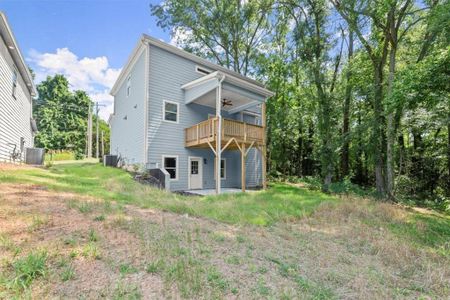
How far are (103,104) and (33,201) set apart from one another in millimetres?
29031

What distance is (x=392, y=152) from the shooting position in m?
12.0

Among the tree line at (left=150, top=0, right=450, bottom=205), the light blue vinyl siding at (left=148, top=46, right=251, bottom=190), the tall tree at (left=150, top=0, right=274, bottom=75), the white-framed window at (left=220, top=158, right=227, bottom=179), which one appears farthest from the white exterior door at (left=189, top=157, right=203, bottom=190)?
the tall tree at (left=150, top=0, right=274, bottom=75)

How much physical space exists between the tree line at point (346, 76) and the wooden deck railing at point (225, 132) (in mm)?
5202

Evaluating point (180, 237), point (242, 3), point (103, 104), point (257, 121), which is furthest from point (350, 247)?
point (103, 104)

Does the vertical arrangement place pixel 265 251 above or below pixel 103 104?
below

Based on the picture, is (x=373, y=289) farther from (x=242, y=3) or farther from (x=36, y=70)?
(x=36, y=70)

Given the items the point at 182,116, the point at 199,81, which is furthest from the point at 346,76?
the point at 182,116

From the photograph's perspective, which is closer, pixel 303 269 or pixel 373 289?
pixel 373 289

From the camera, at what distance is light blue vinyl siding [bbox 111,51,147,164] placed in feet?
39.4

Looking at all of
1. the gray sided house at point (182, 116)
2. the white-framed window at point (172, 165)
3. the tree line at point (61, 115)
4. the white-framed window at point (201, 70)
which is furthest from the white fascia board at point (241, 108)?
the tree line at point (61, 115)

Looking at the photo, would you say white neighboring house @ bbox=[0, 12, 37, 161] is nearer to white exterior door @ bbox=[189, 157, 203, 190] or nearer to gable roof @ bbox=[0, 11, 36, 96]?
gable roof @ bbox=[0, 11, 36, 96]

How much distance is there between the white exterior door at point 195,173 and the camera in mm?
12898

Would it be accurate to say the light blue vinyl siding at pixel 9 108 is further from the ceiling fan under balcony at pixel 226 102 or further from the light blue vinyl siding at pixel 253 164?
the light blue vinyl siding at pixel 253 164

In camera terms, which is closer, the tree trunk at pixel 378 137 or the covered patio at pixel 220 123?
the covered patio at pixel 220 123
